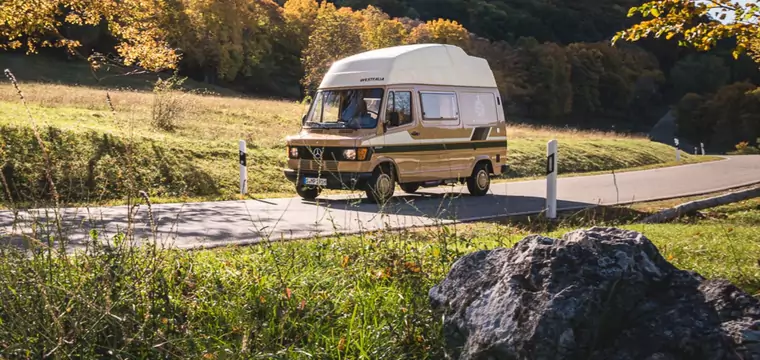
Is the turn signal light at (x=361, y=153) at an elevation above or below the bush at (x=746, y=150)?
above

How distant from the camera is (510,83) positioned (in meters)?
83.3

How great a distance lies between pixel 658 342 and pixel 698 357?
164mm

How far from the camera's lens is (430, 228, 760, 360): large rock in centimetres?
→ 313

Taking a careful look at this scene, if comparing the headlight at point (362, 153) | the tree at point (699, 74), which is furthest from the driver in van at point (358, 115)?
the tree at point (699, 74)

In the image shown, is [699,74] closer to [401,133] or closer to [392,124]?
[401,133]

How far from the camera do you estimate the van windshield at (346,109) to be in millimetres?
14102

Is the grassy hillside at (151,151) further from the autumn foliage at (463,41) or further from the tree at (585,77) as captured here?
the tree at (585,77)

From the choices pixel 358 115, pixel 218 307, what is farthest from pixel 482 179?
pixel 218 307

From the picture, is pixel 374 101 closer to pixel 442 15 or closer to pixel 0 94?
pixel 0 94

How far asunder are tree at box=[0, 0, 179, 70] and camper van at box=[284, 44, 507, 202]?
3.69 meters

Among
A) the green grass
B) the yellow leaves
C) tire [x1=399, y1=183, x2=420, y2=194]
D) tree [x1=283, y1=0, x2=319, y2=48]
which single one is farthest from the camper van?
tree [x1=283, y1=0, x2=319, y2=48]

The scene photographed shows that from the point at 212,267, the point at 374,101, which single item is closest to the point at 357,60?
the point at 374,101

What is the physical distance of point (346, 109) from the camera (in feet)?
47.4

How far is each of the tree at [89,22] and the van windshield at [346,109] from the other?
332 centimetres
